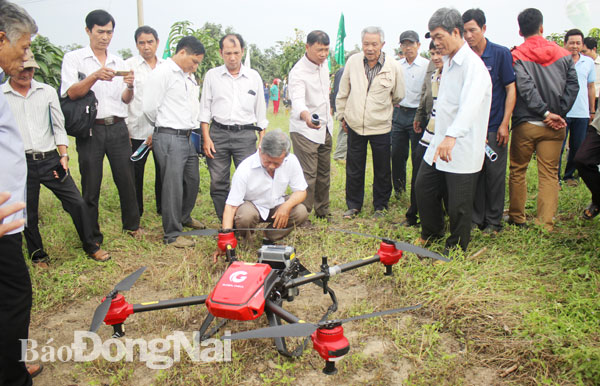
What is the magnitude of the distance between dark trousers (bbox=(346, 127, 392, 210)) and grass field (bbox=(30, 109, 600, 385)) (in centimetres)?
55

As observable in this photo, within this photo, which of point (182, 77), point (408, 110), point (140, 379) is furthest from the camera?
point (408, 110)

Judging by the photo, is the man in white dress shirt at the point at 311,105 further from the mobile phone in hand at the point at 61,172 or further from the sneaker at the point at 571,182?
the sneaker at the point at 571,182

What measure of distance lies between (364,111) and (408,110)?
765mm

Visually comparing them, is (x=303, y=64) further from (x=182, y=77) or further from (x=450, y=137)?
(x=450, y=137)

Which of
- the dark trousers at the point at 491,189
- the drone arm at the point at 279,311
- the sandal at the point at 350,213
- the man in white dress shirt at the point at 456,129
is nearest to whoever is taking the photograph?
the drone arm at the point at 279,311

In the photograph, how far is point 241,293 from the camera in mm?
2344

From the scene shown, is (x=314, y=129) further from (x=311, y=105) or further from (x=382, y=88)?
(x=382, y=88)

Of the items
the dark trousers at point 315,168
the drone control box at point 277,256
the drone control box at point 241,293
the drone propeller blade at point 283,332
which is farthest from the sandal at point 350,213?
the drone propeller blade at point 283,332

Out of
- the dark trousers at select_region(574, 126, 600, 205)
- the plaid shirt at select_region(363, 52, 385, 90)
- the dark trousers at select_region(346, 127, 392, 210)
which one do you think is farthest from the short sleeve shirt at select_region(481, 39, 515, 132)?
the dark trousers at select_region(346, 127, 392, 210)

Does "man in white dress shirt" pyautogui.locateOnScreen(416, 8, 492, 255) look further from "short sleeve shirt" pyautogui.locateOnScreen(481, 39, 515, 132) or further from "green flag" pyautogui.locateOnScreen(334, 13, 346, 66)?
"green flag" pyautogui.locateOnScreen(334, 13, 346, 66)

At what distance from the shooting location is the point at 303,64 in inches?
194

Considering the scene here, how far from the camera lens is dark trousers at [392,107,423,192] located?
213 inches

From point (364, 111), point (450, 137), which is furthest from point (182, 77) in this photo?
point (450, 137)

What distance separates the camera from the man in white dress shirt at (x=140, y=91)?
16.4 ft
